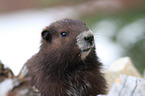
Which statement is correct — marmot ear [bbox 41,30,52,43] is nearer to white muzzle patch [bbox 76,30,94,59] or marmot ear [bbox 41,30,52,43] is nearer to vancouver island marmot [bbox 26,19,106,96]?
vancouver island marmot [bbox 26,19,106,96]

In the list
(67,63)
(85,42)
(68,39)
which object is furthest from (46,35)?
(85,42)

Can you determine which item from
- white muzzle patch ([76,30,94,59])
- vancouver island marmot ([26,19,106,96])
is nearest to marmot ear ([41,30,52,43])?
vancouver island marmot ([26,19,106,96])

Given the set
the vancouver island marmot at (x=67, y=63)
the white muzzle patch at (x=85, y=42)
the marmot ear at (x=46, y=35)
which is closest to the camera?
the white muzzle patch at (x=85, y=42)

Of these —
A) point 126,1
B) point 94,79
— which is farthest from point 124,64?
point 126,1

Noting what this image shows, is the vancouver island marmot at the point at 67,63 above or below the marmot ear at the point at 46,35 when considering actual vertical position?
below

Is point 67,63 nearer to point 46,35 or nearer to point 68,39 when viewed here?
point 68,39

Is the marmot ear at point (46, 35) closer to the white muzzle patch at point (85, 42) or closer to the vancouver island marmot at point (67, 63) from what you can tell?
the vancouver island marmot at point (67, 63)

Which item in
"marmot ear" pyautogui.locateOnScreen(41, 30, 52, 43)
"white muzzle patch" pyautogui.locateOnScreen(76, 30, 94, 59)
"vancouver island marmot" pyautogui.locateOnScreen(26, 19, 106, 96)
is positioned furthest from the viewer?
"marmot ear" pyautogui.locateOnScreen(41, 30, 52, 43)

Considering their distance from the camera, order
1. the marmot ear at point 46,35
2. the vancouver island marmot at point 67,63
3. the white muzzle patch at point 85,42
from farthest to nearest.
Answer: the marmot ear at point 46,35 < the vancouver island marmot at point 67,63 < the white muzzle patch at point 85,42

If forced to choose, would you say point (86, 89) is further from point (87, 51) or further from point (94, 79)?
point (87, 51)

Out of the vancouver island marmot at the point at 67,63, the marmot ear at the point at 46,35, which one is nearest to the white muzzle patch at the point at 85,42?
the vancouver island marmot at the point at 67,63
